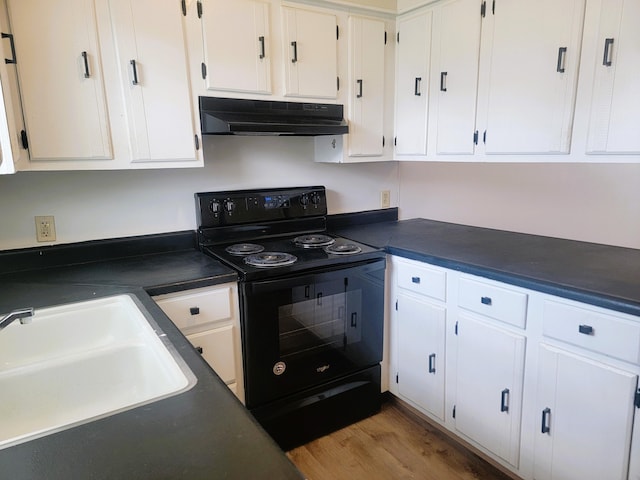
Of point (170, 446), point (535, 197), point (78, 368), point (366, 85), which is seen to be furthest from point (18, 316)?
point (535, 197)

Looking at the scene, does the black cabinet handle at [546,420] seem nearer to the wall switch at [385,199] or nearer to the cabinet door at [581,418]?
the cabinet door at [581,418]

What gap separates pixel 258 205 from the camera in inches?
92.4

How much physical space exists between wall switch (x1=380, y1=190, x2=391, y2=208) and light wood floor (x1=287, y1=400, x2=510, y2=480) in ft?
4.45

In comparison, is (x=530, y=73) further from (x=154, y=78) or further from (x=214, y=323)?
(x=214, y=323)

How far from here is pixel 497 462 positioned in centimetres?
182

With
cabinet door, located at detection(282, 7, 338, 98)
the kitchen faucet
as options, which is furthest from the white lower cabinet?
cabinet door, located at detection(282, 7, 338, 98)

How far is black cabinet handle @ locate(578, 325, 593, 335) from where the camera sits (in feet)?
4.65

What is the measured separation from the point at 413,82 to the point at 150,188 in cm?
154

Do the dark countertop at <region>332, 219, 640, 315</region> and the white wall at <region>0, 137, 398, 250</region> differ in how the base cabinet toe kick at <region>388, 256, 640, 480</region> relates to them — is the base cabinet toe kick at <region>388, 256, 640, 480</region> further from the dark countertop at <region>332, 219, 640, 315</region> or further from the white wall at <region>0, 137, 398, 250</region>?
the white wall at <region>0, 137, 398, 250</region>

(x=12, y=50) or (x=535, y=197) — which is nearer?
(x=12, y=50)

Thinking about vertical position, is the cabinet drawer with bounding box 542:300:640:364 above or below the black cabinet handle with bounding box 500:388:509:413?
above

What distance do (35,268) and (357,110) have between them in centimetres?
179

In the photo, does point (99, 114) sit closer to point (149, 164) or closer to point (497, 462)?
point (149, 164)

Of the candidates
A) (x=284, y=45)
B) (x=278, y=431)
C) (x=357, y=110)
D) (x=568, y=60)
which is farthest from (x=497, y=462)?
(x=284, y=45)
